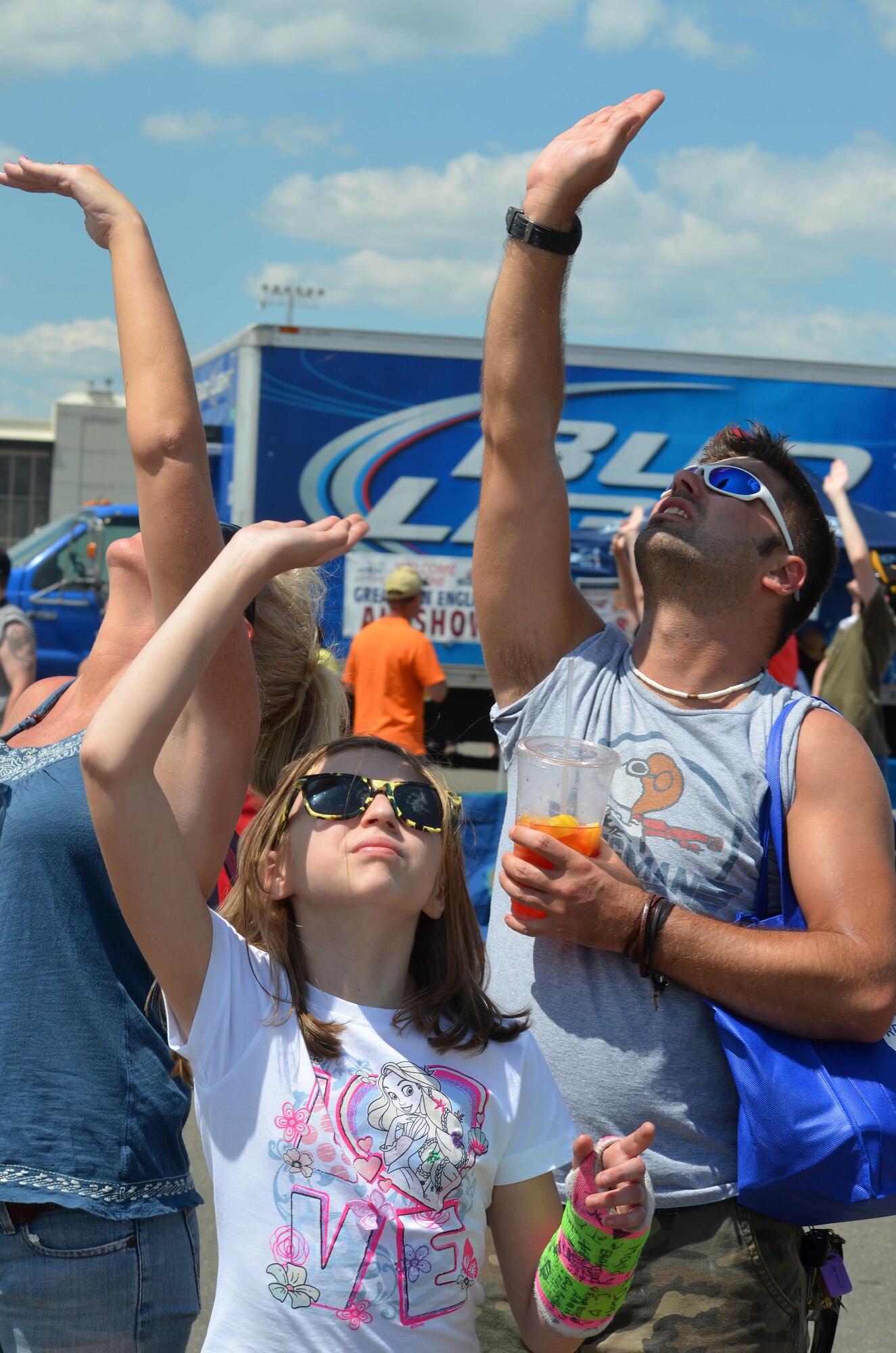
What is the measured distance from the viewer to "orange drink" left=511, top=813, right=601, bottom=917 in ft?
6.76

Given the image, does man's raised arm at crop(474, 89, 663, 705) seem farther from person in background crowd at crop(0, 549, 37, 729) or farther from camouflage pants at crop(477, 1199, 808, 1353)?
person in background crowd at crop(0, 549, 37, 729)

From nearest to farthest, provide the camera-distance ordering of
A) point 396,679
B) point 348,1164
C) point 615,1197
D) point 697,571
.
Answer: point 615,1197
point 348,1164
point 697,571
point 396,679

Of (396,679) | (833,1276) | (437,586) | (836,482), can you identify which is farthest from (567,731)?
(437,586)

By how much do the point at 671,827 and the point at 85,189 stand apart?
137cm

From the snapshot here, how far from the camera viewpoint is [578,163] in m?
2.30

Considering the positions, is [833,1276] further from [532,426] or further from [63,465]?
[63,465]

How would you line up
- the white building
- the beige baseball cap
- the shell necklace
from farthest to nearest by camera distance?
the white building → the beige baseball cap → the shell necklace

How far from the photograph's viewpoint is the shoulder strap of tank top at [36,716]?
2271 millimetres

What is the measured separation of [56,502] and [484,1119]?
147 feet

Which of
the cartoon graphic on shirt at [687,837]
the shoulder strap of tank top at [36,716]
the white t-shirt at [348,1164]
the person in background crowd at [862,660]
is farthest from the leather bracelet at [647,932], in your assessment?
the person in background crowd at [862,660]

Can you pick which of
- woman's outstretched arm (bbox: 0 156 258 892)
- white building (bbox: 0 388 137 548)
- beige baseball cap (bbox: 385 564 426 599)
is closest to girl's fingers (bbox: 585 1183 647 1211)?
woman's outstretched arm (bbox: 0 156 258 892)

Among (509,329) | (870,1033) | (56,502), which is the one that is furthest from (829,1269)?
(56,502)

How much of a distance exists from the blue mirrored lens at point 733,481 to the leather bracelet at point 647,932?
0.82 metres

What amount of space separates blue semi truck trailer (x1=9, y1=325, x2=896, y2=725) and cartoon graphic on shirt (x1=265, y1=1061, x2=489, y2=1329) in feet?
33.2
